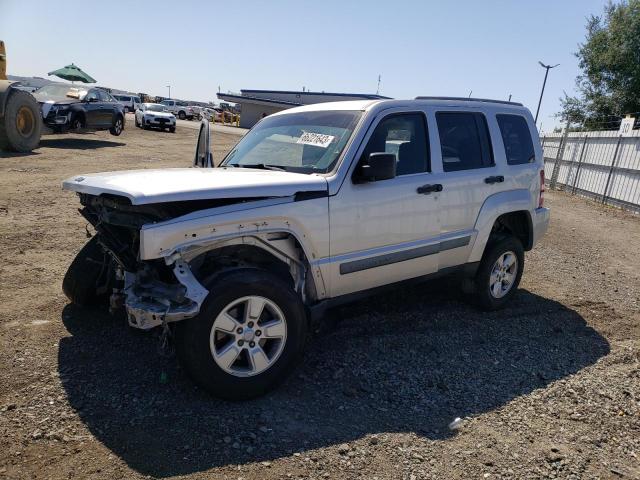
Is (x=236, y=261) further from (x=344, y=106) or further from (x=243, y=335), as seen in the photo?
(x=344, y=106)

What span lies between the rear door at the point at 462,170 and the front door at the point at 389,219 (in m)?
0.16

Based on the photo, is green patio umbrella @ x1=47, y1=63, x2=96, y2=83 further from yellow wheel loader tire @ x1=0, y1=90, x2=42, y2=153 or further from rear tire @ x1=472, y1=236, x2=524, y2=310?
rear tire @ x1=472, y1=236, x2=524, y2=310

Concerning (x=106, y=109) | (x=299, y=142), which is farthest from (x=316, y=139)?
(x=106, y=109)

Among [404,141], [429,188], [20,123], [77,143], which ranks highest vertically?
[404,141]

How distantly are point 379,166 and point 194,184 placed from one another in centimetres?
134

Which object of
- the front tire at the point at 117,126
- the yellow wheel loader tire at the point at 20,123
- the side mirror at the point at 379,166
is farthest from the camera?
the front tire at the point at 117,126

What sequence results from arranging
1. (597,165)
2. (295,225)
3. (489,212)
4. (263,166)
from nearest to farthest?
(295,225)
(263,166)
(489,212)
(597,165)

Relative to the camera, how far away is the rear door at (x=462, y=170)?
4.52 metres

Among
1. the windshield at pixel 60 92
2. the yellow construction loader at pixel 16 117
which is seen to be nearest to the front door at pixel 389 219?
the yellow construction loader at pixel 16 117

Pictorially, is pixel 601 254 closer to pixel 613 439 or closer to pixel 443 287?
pixel 443 287

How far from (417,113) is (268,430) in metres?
2.93

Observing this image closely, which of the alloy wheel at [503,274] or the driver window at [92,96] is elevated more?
the driver window at [92,96]

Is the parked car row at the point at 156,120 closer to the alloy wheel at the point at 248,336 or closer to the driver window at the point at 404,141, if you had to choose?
the driver window at the point at 404,141

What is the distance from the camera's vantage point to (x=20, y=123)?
13.4m
